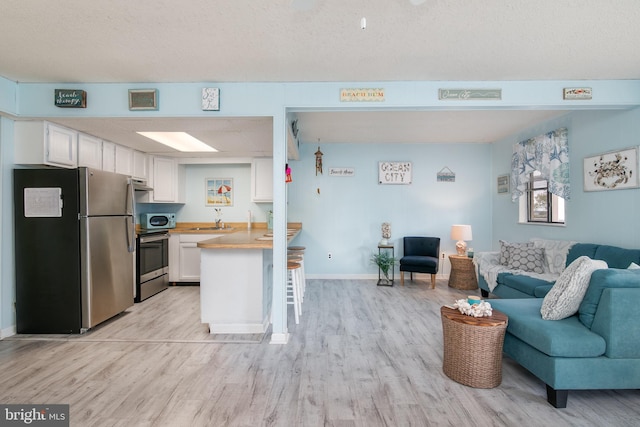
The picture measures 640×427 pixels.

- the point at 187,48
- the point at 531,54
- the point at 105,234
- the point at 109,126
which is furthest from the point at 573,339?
the point at 109,126

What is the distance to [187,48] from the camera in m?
2.34

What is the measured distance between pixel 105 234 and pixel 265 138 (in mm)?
2110

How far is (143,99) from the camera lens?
115 inches

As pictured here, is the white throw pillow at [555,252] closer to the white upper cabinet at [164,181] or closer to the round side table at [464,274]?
the round side table at [464,274]

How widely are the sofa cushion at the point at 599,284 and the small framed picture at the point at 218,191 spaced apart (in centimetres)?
496

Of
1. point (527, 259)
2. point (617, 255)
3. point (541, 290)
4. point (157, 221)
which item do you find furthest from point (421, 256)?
point (157, 221)

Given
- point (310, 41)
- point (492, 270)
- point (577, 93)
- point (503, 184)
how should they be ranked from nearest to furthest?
point (310, 41)
point (577, 93)
point (492, 270)
point (503, 184)

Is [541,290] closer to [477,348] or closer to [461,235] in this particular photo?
[477,348]

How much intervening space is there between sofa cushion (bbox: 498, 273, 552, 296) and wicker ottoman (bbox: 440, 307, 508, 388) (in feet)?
4.90

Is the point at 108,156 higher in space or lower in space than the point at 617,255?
higher

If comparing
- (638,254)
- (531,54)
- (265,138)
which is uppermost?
(531,54)

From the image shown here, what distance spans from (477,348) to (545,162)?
3308 mm

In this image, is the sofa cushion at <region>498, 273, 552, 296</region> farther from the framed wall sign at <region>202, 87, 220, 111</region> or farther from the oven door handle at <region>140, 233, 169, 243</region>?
the oven door handle at <region>140, 233, 169, 243</region>

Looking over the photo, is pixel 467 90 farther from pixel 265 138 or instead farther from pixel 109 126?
pixel 109 126
